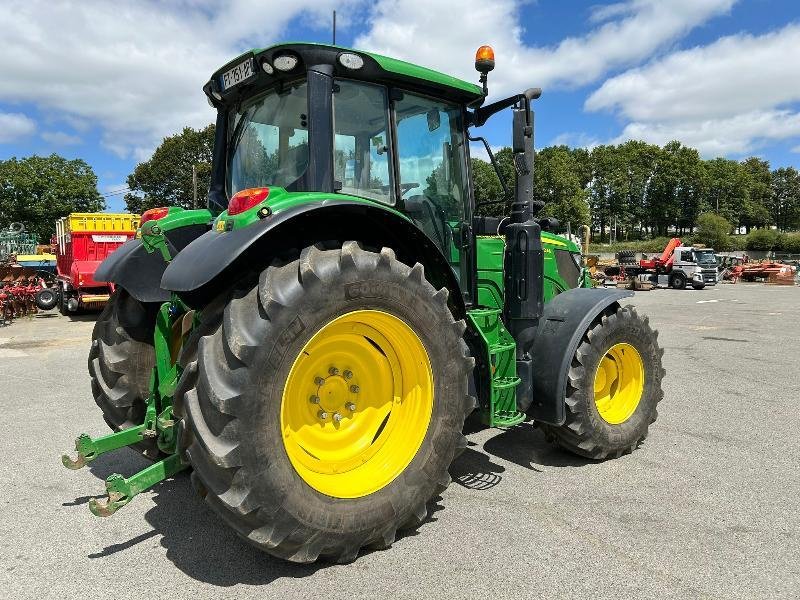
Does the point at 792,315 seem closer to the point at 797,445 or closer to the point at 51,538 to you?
the point at 797,445

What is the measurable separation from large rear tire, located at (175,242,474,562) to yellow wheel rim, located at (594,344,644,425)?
1.72 m

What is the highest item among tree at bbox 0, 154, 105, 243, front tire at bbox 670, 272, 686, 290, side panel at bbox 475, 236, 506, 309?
tree at bbox 0, 154, 105, 243

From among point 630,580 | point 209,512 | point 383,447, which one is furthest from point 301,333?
point 630,580

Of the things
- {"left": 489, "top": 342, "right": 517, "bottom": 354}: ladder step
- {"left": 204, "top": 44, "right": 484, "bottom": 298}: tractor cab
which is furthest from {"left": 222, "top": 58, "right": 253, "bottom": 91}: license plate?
{"left": 489, "top": 342, "right": 517, "bottom": 354}: ladder step

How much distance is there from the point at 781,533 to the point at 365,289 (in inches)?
104

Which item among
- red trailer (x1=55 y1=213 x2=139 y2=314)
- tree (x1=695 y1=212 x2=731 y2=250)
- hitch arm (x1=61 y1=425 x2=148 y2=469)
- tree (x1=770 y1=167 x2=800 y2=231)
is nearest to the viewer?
hitch arm (x1=61 y1=425 x2=148 y2=469)

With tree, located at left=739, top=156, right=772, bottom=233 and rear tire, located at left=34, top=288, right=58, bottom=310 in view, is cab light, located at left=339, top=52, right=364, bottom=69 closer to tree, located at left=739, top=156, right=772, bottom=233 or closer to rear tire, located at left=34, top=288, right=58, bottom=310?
rear tire, located at left=34, top=288, right=58, bottom=310

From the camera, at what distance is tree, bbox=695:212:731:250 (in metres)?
52.2

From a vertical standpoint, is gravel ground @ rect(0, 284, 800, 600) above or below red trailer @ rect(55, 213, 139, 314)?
below

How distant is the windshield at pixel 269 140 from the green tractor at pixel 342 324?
0.01 meters

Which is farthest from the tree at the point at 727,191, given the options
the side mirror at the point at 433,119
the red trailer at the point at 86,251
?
the side mirror at the point at 433,119

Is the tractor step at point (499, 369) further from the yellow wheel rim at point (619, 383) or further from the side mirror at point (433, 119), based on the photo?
the side mirror at point (433, 119)

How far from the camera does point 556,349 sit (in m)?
3.90

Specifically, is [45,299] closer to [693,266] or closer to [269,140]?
[269,140]
